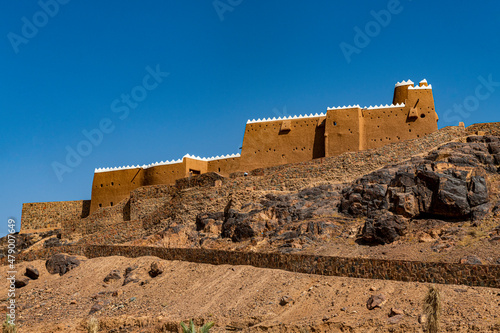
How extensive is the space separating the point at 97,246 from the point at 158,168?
10941mm

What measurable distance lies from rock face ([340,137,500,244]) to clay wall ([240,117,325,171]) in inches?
296

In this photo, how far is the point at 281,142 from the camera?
31.6 m

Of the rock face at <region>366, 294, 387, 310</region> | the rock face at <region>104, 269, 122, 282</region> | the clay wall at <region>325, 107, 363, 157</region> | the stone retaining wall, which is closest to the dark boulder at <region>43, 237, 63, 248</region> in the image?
the rock face at <region>104, 269, 122, 282</region>

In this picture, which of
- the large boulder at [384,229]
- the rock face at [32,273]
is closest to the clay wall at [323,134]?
the large boulder at [384,229]

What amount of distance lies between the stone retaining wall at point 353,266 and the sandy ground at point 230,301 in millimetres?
289

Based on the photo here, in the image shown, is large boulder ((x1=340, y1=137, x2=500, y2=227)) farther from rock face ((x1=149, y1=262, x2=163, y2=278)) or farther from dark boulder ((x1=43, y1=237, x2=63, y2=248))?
dark boulder ((x1=43, y1=237, x2=63, y2=248))

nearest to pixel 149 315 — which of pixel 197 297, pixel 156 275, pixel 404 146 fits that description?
pixel 197 297

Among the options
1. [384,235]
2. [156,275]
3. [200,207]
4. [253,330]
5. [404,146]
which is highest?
[404,146]

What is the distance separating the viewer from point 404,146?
26.3m

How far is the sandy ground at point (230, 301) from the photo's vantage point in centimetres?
1388

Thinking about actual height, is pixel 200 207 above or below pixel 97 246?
above

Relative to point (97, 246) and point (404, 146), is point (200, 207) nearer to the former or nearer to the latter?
point (97, 246)

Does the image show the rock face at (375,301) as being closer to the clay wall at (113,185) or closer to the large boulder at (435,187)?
the large boulder at (435,187)

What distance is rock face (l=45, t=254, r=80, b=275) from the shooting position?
2495cm
